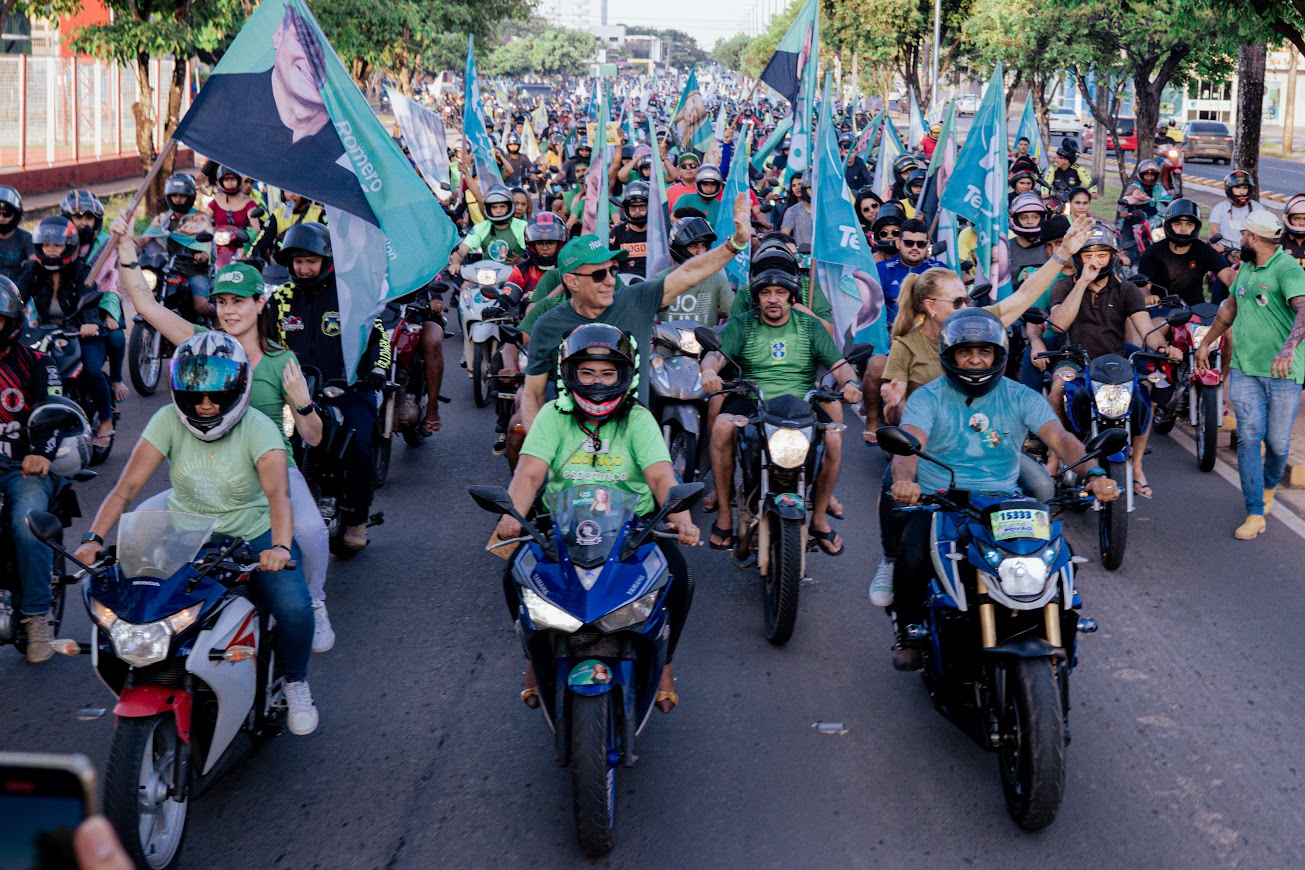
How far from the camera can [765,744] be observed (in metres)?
5.77

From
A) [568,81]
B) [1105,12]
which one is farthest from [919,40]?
[568,81]

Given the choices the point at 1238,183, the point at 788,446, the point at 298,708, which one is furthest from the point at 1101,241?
the point at 1238,183

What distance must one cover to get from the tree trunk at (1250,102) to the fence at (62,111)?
18.8m

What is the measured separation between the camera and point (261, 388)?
662 cm

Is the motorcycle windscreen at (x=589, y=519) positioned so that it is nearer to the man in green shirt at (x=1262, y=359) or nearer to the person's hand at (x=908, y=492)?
the person's hand at (x=908, y=492)

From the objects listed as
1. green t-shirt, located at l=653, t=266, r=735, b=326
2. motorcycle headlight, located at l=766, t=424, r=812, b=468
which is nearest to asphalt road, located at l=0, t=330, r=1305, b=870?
motorcycle headlight, located at l=766, t=424, r=812, b=468

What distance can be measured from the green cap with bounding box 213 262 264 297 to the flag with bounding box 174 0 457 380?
0.67m

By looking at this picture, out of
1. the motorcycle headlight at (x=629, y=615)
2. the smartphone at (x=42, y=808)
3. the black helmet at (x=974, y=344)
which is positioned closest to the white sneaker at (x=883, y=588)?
the black helmet at (x=974, y=344)

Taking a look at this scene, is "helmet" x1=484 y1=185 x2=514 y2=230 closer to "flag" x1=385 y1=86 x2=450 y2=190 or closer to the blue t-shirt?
"flag" x1=385 y1=86 x2=450 y2=190

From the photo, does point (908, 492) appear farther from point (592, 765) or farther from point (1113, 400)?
point (1113, 400)

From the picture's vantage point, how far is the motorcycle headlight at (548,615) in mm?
4746

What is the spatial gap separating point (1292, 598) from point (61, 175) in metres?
27.2

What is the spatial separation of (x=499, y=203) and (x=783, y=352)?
6523 millimetres

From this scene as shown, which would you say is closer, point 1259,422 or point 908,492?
point 908,492
